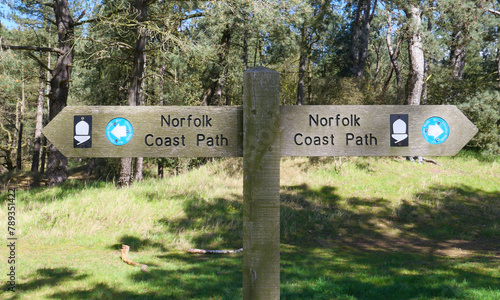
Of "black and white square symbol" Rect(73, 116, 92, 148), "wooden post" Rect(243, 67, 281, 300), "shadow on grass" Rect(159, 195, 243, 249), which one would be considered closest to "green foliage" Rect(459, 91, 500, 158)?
"shadow on grass" Rect(159, 195, 243, 249)

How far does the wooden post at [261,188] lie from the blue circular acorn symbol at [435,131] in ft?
3.13

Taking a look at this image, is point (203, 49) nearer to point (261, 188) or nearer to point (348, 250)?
point (348, 250)

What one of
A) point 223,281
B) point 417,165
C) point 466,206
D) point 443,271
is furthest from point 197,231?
point 417,165

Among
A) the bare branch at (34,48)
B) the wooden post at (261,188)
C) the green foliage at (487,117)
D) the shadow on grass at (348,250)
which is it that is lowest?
the shadow on grass at (348,250)

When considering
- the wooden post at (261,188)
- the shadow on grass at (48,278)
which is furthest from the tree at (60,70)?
the wooden post at (261,188)

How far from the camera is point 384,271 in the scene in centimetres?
570

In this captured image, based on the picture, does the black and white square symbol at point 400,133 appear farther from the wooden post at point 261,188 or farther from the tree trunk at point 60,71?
the tree trunk at point 60,71

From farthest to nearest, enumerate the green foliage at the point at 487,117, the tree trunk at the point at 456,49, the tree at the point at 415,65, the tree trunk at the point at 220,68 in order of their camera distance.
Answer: the tree trunk at the point at 220,68 → the tree trunk at the point at 456,49 → the green foliage at the point at 487,117 → the tree at the point at 415,65

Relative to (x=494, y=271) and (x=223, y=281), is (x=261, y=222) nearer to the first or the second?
(x=223, y=281)

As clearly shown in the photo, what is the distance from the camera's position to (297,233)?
346 inches

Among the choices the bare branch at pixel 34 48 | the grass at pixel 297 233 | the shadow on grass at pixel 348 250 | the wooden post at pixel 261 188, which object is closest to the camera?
the wooden post at pixel 261 188

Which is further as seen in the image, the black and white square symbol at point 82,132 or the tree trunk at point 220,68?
the tree trunk at point 220,68

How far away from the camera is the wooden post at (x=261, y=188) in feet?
6.28

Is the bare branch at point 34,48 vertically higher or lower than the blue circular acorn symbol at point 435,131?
higher
